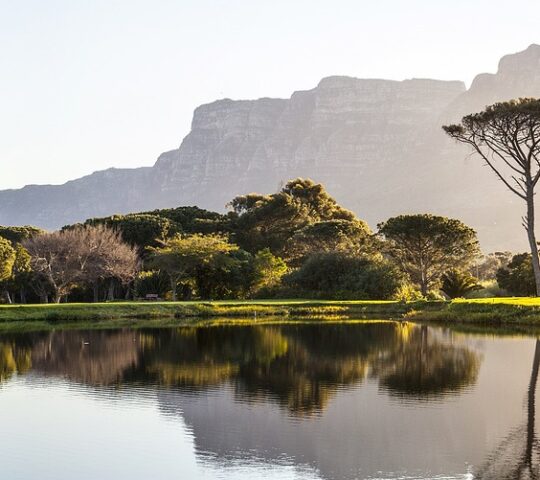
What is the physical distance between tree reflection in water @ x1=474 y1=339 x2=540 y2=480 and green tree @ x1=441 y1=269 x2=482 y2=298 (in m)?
52.1

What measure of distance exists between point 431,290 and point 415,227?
27.5ft

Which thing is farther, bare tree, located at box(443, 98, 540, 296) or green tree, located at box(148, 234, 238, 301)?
green tree, located at box(148, 234, 238, 301)

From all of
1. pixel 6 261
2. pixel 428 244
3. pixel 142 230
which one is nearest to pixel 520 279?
pixel 428 244

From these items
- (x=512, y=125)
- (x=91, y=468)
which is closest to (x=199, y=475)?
(x=91, y=468)

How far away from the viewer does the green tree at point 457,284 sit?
2805 inches

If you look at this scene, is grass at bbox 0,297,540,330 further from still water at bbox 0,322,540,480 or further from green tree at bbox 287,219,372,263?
green tree at bbox 287,219,372,263

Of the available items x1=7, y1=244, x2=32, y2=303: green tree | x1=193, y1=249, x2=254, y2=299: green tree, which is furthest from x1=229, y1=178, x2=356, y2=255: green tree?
x1=7, y1=244, x2=32, y2=303: green tree

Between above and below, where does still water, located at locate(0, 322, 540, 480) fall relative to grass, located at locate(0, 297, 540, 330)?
below

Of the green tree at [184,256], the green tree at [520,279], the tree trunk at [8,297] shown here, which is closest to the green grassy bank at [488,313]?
the green tree at [520,279]

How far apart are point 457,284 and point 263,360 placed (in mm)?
42573

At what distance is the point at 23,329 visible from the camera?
49.2m

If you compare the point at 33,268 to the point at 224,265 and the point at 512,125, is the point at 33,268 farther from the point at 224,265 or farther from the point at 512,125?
the point at 512,125

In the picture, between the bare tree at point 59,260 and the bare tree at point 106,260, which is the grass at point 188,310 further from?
the bare tree at point 106,260

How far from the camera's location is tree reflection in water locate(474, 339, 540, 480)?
50.1ft
